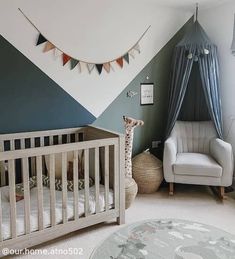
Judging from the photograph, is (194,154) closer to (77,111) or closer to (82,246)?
(77,111)

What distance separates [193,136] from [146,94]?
0.83 m

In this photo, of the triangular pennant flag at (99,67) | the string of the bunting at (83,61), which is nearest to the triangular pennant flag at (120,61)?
the string of the bunting at (83,61)

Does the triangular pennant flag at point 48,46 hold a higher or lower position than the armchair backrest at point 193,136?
higher

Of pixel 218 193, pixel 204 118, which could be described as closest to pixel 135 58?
pixel 204 118

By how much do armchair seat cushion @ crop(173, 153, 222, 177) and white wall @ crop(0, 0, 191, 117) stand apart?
1127mm

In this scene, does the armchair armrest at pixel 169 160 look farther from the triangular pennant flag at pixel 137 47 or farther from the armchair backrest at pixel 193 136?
the triangular pennant flag at pixel 137 47

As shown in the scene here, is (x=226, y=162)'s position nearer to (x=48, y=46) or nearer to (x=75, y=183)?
(x=75, y=183)

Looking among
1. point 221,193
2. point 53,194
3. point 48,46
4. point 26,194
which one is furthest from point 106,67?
point 221,193

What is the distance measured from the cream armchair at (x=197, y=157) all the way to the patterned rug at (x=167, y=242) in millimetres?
664

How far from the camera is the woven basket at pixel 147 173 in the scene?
137 inches

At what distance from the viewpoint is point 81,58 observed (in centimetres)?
321

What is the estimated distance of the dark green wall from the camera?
3.57 metres

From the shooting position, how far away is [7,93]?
2.85 metres

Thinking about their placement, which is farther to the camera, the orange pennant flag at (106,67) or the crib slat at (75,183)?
the orange pennant flag at (106,67)
